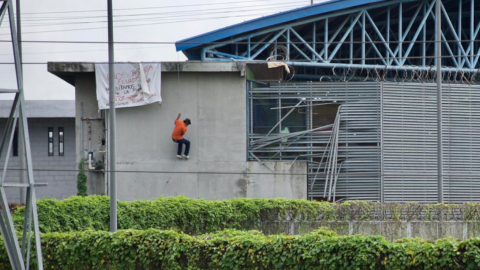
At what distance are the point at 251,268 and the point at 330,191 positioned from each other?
15.1 metres

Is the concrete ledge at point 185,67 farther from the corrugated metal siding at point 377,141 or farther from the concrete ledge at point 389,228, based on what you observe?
the concrete ledge at point 389,228

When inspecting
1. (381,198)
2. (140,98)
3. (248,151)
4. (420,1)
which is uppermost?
(420,1)

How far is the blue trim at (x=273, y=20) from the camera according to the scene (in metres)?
29.9

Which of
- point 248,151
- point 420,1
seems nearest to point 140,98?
point 248,151

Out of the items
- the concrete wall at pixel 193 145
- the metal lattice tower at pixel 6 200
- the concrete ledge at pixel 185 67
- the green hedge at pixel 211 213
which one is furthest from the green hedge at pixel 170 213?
the concrete ledge at pixel 185 67

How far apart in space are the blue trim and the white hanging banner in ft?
7.54

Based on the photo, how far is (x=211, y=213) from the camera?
2116cm

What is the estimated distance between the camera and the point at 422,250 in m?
12.6

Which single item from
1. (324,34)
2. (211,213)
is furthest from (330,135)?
(211,213)

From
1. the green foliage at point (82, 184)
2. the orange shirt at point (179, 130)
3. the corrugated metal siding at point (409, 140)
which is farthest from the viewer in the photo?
the corrugated metal siding at point (409, 140)

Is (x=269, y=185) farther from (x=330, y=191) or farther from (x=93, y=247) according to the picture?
(x=93, y=247)

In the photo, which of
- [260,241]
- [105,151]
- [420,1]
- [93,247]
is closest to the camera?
[260,241]

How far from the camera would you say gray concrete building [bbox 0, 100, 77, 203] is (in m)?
38.1

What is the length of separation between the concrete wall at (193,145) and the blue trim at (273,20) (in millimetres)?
2392
